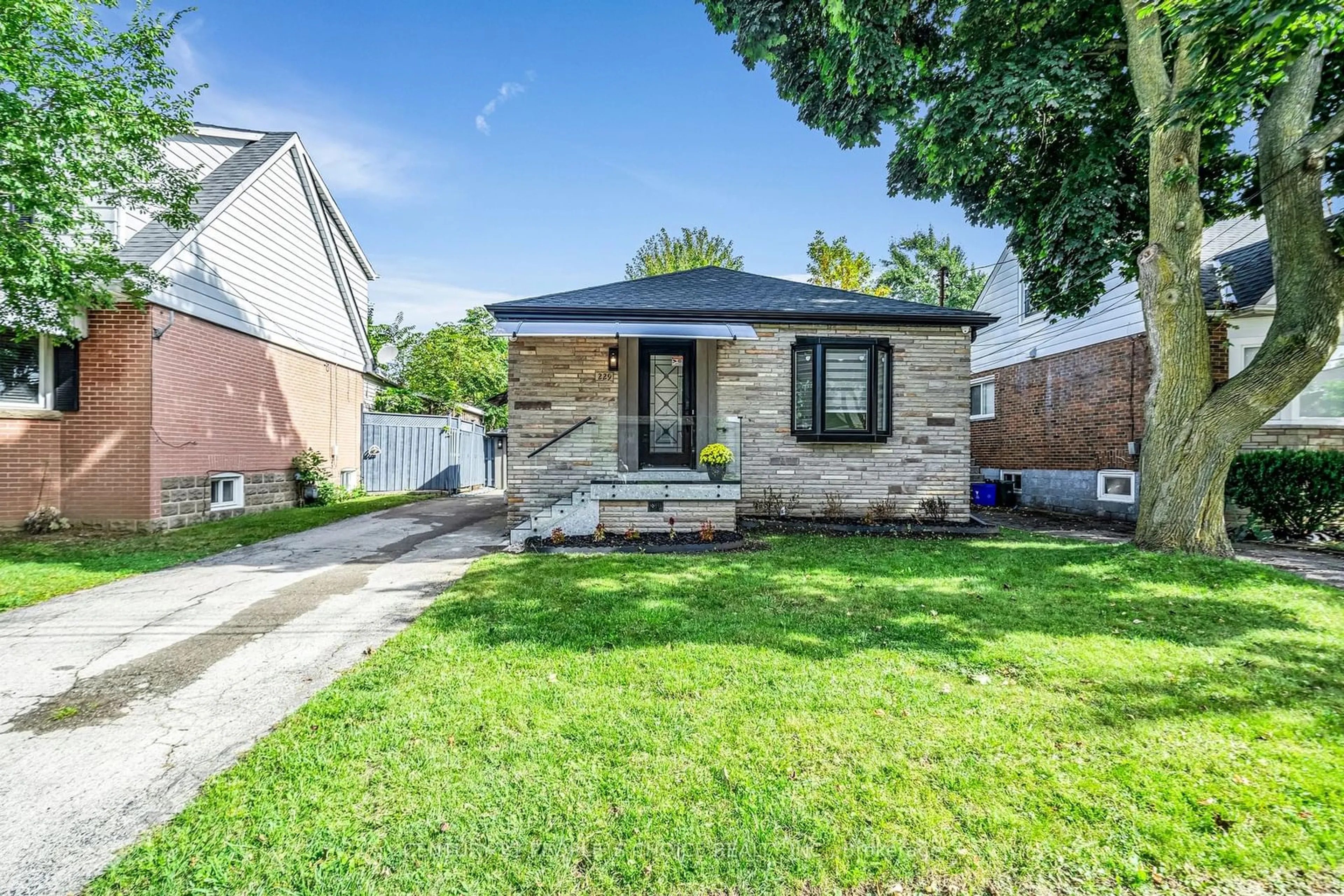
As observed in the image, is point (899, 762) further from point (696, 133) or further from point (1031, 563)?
point (696, 133)

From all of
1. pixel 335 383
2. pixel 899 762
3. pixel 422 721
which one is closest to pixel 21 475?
pixel 335 383

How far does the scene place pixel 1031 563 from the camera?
6961 mm

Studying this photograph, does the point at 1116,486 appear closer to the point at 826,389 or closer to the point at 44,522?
the point at 826,389

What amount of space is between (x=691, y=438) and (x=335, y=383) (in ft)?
37.0

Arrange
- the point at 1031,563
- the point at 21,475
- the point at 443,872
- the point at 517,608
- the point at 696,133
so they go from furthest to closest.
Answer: the point at 696,133 < the point at 21,475 < the point at 1031,563 < the point at 517,608 < the point at 443,872

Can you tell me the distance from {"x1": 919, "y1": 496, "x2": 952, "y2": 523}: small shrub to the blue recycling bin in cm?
440

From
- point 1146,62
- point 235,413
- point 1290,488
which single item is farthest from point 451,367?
point 1290,488

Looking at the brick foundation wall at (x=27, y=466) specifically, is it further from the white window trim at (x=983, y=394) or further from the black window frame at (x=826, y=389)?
the white window trim at (x=983, y=394)

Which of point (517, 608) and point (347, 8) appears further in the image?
point (347, 8)

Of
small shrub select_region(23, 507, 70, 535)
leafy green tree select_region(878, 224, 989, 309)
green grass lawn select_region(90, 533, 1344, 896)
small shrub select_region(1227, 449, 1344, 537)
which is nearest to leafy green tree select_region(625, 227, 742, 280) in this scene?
leafy green tree select_region(878, 224, 989, 309)

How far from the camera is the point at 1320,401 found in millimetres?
9523

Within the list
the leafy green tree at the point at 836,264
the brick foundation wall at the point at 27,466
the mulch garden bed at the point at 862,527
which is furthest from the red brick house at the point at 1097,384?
the brick foundation wall at the point at 27,466

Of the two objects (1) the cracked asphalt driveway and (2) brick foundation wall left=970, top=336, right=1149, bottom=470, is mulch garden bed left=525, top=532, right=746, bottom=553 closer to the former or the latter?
(1) the cracked asphalt driveway

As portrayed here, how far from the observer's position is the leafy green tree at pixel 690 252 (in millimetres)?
27469
